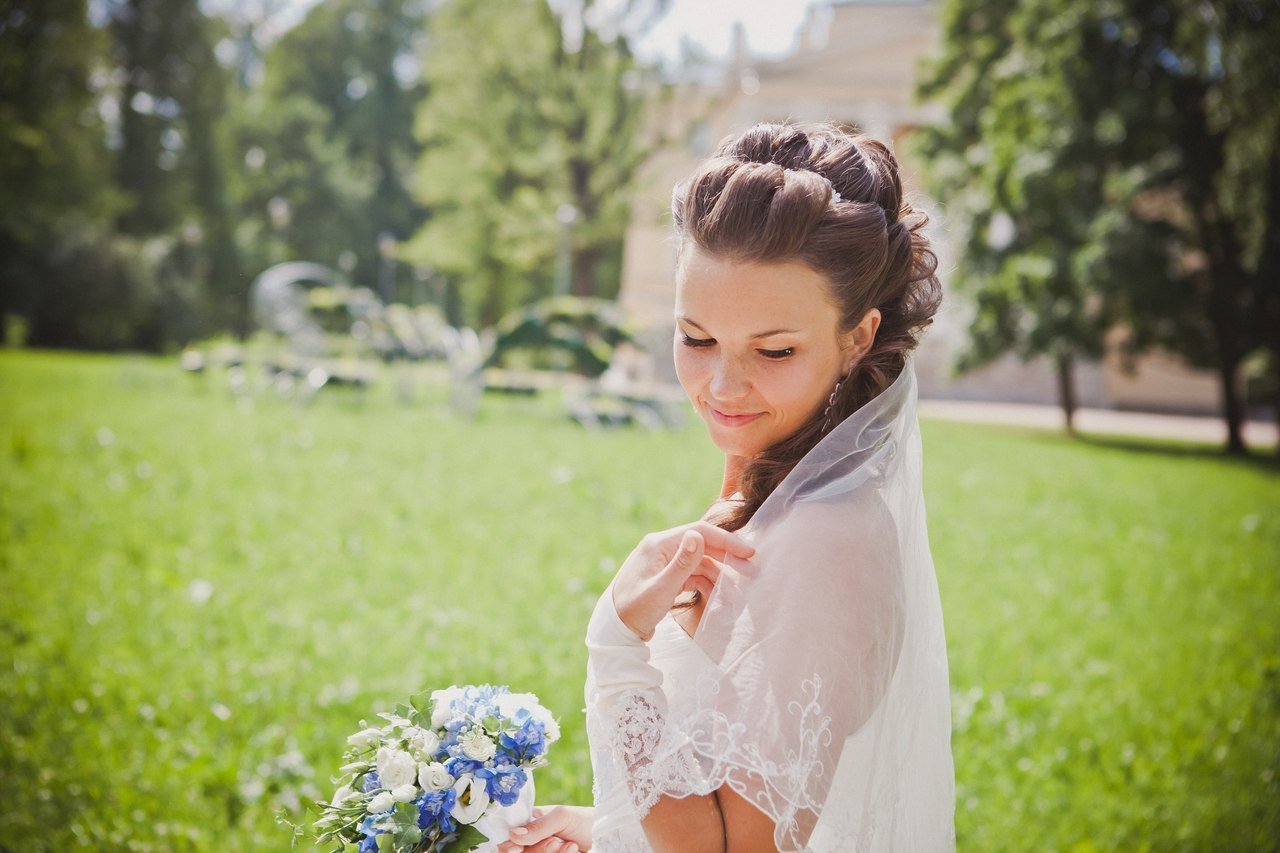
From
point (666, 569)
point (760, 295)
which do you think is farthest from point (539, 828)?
point (760, 295)

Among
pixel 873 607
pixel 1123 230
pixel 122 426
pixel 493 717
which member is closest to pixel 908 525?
pixel 873 607

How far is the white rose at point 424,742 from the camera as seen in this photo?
1762mm

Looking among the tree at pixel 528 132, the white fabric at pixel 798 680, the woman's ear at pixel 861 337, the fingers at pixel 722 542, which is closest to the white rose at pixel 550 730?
the white fabric at pixel 798 680

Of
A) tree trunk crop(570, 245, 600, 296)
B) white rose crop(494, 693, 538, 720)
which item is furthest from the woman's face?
tree trunk crop(570, 245, 600, 296)

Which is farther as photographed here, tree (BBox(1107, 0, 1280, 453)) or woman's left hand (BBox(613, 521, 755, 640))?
tree (BBox(1107, 0, 1280, 453))

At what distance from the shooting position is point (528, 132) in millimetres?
36812

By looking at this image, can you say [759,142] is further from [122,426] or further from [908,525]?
[122,426]

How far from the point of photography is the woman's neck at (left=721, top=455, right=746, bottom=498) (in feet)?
6.76

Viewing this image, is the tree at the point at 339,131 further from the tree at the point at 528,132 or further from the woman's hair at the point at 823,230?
the woman's hair at the point at 823,230

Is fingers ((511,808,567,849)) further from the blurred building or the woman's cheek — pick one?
the blurred building

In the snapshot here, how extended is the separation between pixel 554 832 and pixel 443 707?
40 cm

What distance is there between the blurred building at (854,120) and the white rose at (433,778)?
2879cm

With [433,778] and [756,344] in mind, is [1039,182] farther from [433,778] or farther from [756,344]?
[433,778]

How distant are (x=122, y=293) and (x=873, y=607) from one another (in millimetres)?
36768
